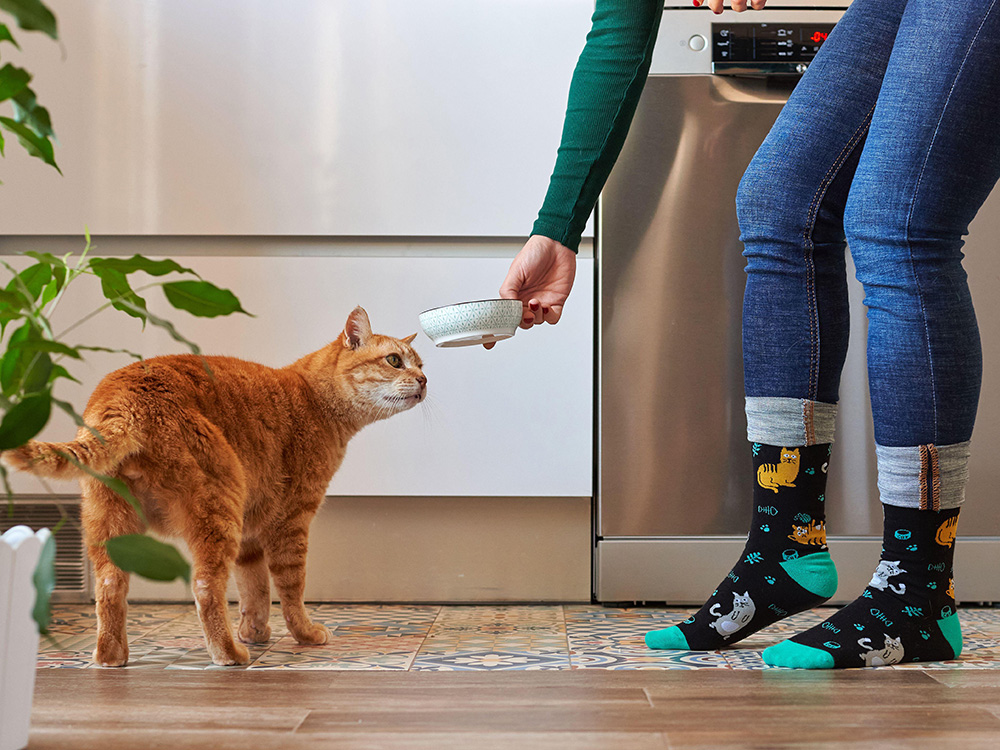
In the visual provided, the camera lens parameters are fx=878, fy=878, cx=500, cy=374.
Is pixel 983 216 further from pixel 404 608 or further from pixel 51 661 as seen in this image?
pixel 51 661

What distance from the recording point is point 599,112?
1.19 meters

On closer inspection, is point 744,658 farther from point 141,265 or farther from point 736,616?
point 141,265

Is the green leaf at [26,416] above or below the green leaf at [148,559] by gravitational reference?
above

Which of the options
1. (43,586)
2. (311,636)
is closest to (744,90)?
(311,636)

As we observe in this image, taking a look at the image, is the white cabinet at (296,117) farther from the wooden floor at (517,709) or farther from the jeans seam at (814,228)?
the wooden floor at (517,709)

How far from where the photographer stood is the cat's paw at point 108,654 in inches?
40.6

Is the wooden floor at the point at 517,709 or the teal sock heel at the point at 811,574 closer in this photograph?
the wooden floor at the point at 517,709

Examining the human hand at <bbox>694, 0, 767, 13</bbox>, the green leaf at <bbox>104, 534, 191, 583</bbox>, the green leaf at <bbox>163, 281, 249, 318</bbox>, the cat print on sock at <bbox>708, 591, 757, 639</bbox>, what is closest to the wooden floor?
the cat print on sock at <bbox>708, 591, 757, 639</bbox>

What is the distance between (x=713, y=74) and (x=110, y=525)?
3.96 ft

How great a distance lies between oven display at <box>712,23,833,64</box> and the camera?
5.05 ft

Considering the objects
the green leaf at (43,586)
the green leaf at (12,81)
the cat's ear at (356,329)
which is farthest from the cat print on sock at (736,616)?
the green leaf at (12,81)

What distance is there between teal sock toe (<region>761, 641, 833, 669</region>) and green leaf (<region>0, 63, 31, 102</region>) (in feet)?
2.92

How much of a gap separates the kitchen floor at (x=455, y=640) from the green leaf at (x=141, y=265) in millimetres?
565

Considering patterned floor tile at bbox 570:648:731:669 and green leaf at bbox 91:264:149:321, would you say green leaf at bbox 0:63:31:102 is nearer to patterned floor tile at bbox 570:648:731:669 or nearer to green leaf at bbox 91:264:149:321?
green leaf at bbox 91:264:149:321
